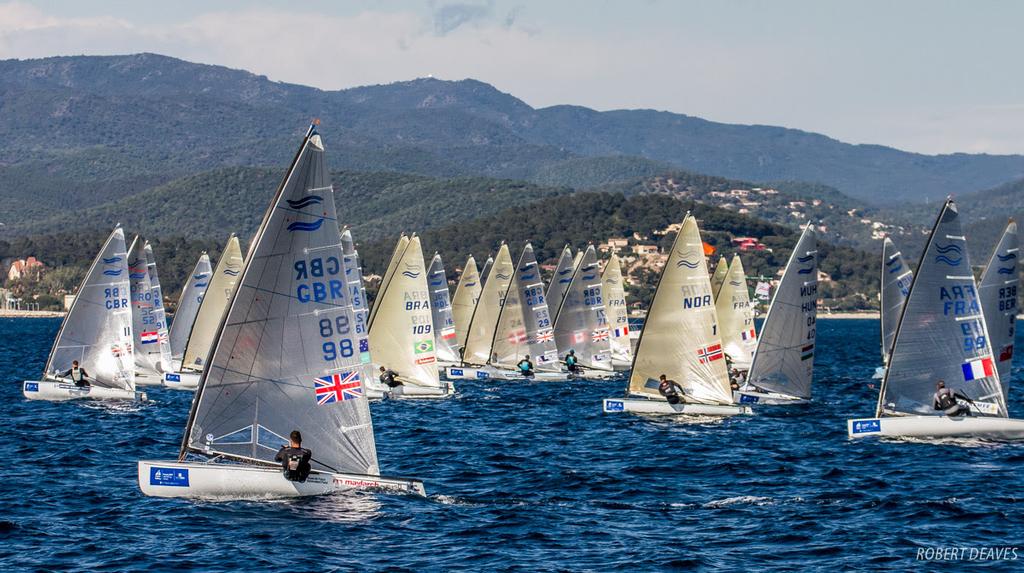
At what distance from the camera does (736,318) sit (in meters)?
74.4

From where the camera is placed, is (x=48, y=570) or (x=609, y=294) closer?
(x=48, y=570)

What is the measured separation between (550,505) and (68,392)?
26927 mm

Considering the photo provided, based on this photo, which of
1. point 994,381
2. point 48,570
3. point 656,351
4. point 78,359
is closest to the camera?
point 48,570

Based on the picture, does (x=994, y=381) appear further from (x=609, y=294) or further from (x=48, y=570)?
(x=609, y=294)

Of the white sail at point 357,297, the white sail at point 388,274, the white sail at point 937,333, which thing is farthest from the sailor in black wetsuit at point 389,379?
the white sail at point 937,333

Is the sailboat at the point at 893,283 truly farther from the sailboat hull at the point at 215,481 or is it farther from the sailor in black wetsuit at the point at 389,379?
the sailboat hull at the point at 215,481

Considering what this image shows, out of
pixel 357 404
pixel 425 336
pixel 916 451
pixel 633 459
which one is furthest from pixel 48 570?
pixel 425 336

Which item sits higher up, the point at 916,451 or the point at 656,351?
Answer: the point at 656,351

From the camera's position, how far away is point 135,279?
6425 cm

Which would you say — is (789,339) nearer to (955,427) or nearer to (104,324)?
(955,427)

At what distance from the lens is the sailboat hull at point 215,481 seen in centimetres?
2772

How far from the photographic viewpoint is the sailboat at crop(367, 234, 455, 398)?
183ft

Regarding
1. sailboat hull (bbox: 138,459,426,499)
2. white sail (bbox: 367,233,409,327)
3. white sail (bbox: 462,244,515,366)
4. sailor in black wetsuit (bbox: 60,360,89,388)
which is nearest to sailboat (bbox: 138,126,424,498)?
sailboat hull (bbox: 138,459,426,499)

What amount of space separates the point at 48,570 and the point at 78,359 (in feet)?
94.6
